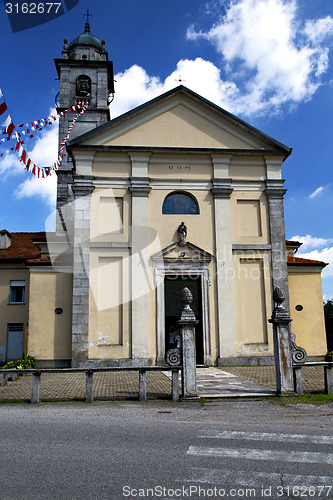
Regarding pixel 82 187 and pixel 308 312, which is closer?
pixel 82 187

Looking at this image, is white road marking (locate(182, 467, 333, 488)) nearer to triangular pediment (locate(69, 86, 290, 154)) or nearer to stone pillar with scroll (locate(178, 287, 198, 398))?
stone pillar with scroll (locate(178, 287, 198, 398))

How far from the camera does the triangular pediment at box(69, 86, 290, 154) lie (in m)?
17.0

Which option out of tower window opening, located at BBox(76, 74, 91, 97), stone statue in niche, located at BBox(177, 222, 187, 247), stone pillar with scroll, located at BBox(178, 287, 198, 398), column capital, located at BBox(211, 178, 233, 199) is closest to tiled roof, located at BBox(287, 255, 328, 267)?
column capital, located at BBox(211, 178, 233, 199)

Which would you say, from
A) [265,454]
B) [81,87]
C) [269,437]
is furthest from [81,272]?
[81,87]

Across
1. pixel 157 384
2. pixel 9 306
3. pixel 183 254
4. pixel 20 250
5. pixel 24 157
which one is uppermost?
pixel 24 157

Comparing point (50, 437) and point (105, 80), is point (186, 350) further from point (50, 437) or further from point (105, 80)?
point (105, 80)

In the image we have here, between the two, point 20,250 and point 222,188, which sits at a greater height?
point 222,188

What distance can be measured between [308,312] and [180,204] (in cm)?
718

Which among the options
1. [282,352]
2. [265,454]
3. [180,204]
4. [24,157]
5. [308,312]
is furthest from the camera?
[308,312]

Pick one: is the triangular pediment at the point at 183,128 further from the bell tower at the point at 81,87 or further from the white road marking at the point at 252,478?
the white road marking at the point at 252,478

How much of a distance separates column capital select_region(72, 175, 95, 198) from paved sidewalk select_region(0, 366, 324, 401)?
22.6ft

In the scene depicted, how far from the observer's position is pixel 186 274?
16.2 meters

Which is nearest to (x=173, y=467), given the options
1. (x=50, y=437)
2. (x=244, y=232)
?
(x=50, y=437)

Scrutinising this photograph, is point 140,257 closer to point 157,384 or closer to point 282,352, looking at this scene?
point 157,384
